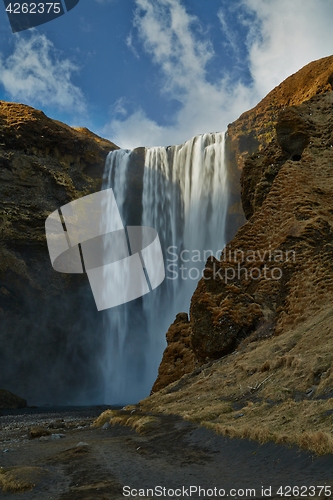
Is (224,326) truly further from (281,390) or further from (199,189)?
(199,189)

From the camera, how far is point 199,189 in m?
43.5

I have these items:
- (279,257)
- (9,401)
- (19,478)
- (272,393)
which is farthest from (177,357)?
(9,401)

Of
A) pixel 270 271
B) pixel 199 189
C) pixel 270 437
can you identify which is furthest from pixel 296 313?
pixel 199 189

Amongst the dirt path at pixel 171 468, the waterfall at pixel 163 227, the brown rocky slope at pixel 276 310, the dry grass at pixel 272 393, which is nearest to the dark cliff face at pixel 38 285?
the waterfall at pixel 163 227

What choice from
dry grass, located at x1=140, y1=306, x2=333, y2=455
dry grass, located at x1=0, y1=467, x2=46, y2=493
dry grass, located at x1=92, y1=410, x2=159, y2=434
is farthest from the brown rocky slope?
dry grass, located at x1=0, y1=467, x2=46, y2=493

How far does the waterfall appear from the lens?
134 ft

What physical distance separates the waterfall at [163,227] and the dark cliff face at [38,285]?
2852mm

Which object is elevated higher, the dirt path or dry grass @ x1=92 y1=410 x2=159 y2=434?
the dirt path

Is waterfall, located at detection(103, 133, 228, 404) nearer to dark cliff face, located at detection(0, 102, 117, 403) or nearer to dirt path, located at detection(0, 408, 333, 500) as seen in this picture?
dark cliff face, located at detection(0, 102, 117, 403)

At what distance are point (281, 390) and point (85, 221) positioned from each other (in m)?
40.8

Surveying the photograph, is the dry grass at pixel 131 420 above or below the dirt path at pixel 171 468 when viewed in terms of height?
below

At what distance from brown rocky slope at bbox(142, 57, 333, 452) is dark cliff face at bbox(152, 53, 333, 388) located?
32 mm

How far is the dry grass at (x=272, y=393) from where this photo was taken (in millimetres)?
5449

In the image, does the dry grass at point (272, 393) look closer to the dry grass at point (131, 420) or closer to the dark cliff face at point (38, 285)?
the dry grass at point (131, 420)
